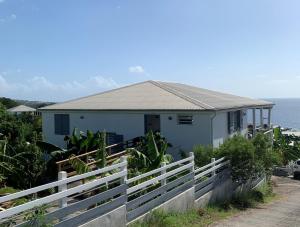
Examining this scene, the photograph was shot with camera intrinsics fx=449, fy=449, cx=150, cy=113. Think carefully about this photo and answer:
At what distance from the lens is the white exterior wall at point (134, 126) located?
19797mm

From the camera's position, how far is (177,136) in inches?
800

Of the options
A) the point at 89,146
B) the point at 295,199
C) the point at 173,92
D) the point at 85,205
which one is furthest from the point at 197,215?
the point at 173,92

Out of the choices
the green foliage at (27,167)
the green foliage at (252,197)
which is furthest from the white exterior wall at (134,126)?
the green foliage at (27,167)

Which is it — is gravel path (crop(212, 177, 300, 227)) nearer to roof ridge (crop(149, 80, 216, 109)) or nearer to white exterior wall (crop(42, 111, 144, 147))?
roof ridge (crop(149, 80, 216, 109))

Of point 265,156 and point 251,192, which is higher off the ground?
point 265,156

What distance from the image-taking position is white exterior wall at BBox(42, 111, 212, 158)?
65.0 feet

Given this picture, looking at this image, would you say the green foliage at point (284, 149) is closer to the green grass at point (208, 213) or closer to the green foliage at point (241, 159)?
the green grass at point (208, 213)

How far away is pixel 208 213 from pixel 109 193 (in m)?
5.37

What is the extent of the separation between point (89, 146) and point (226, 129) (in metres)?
7.13

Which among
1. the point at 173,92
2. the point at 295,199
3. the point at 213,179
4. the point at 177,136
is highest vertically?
the point at 173,92

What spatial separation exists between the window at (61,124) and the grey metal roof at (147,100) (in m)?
0.46

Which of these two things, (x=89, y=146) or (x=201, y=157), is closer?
(x=201, y=157)

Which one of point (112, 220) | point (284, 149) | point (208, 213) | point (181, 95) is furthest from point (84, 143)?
point (284, 149)

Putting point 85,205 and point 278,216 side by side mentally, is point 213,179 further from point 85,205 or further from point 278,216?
point 85,205
